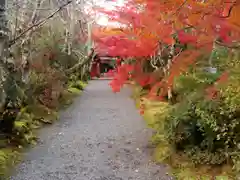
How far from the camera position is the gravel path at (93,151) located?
22.1ft

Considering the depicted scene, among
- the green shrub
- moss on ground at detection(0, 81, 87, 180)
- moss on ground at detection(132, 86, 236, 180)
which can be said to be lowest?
moss on ground at detection(0, 81, 87, 180)

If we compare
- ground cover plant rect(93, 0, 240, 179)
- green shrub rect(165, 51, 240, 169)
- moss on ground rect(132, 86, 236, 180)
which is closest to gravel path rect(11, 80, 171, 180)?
moss on ground rect(132, 86, 236, 180)

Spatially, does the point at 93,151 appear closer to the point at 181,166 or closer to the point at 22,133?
the point at 22,133

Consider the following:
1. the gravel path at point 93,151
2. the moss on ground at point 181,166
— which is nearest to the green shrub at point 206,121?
the moss on ground at point 181,166

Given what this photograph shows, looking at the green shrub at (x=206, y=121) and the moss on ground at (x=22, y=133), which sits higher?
the green shrub at (x=206, y=121)

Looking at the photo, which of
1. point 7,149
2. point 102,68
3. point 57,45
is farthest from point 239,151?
point 102,68

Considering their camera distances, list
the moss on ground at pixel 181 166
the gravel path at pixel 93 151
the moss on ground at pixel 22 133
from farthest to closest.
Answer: the moss on ground at pixel 22 133 < the gravel path at pixel 93 151 < the moss on ground at pixel 181 166

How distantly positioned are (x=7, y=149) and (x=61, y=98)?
8129 millimetres

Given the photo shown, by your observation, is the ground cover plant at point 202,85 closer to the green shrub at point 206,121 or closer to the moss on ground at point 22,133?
the green shrub at point 206,121

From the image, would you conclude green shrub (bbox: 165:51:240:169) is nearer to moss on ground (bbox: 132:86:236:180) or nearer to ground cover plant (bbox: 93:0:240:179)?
ground cover plant (bbox: 93:0:240:179)

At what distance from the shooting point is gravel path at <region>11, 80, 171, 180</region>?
6.73m

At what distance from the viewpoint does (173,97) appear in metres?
11.6

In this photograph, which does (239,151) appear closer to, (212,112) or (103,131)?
(212,112)

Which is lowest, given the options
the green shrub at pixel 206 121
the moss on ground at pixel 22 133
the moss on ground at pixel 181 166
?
the moss on ground at pixel 22 133
